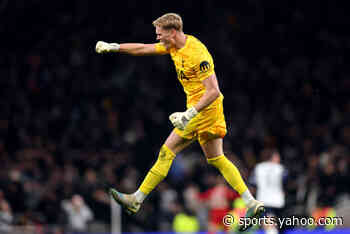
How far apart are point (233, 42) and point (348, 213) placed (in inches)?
382

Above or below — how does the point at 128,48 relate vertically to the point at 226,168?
above

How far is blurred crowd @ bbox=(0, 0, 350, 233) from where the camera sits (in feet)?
49.5

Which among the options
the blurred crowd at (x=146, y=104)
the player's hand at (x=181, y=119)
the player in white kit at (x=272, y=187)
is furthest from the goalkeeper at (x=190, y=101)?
the blurred crowd at (x=146, y=104)

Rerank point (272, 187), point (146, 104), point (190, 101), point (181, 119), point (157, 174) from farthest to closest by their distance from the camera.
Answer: point (146, 104)
point (272, 187)
point (157, 174)
point (190, 101)
point (181, 119)

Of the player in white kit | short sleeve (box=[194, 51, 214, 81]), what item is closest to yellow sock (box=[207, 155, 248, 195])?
short sleeve (box=[194, 51, 214, 81])

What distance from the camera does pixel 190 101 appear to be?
26.7 ft

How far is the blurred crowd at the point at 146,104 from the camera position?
594 inches

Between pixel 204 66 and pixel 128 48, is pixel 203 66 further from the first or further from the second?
pixel 128 48

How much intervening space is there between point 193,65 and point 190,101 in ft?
1.45

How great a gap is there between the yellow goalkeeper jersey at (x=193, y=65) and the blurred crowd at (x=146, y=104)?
6.10 meters

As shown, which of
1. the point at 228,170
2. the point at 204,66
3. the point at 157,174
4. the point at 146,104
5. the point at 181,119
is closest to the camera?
the point at 181,119

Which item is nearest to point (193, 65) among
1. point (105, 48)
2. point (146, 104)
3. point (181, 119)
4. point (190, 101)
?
point (190, 101)

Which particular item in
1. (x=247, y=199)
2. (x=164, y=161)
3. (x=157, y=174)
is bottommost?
(x=247, y=199)

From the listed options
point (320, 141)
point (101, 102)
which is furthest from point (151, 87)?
point (320, 141)
